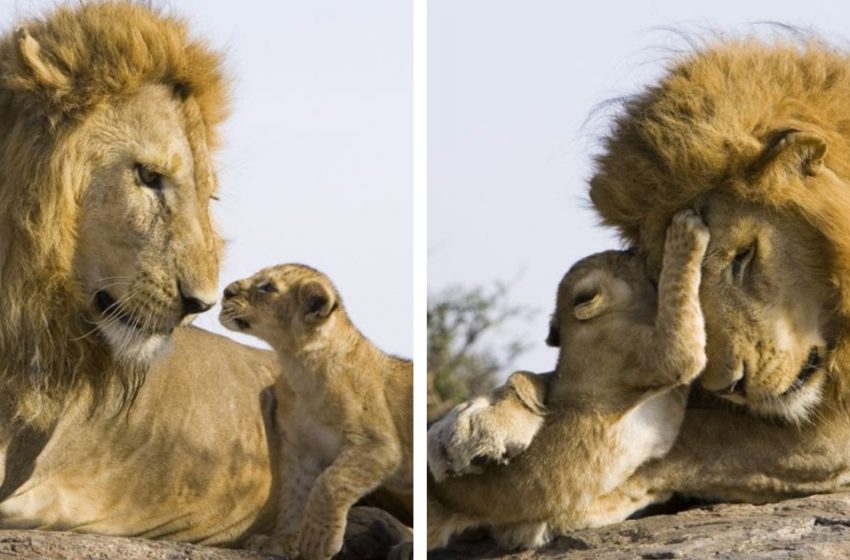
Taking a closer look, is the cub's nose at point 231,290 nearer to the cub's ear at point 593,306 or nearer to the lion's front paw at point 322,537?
the lion's front paw at point 322,537

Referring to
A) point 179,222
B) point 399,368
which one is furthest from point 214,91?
point 399,368

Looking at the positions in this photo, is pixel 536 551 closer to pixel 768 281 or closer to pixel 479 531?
pixel 479 531

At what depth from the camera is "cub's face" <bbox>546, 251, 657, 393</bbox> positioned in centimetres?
478

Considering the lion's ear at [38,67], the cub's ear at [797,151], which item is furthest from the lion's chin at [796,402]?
the lion's ear at [38,67]

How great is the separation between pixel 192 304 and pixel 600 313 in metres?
0.88

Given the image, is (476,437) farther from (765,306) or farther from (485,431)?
(765,306)

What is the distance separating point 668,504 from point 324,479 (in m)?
0.77

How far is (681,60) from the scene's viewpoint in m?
5.03

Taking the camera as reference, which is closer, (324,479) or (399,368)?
(324,479)

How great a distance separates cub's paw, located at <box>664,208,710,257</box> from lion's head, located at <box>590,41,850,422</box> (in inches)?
1.8

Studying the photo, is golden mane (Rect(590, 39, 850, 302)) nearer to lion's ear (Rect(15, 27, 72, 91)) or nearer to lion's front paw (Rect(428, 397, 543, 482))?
lion's front paw (Rect(428, 397, 543, 482))

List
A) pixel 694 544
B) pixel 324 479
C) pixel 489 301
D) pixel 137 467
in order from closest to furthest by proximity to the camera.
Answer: pixel 694 544
pixel 324 479
pixel 137 467
pixel 489 301

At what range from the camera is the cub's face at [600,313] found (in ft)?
15.7

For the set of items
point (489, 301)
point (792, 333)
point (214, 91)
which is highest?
point (489, 301)
